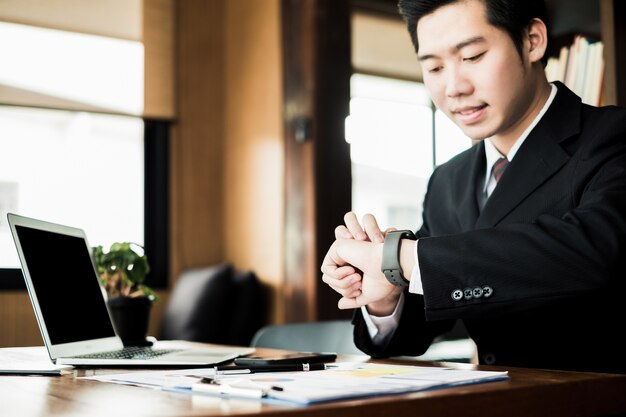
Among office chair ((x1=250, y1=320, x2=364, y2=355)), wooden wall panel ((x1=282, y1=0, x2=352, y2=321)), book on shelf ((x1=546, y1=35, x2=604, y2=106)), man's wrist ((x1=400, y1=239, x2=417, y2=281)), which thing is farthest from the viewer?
wooden wall panel ((x1=282, y1=0, x2=352, y2=321))

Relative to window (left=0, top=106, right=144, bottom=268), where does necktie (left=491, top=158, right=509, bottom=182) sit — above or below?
below

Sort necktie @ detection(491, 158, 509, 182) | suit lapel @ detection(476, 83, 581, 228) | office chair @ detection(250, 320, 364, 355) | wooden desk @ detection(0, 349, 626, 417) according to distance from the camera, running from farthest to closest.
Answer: office chair @ detection(250, 320, 364, 355)
necktie @ detection(491, 158, 509, 182)
suit lapel @ detection(476, 83, 581, 228)
wooden desk @ detection(0, 349, 626, 417)

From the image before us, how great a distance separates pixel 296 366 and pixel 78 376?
1.20ft

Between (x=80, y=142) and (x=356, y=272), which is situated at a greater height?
(x=80, y=142)

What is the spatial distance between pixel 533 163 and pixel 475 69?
0.22 meters

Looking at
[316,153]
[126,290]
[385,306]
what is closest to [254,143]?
[316,153]

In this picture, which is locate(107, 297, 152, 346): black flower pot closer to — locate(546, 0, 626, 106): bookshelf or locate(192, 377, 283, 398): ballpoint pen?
locate(192, 377, 283, 398): ballpoint pen

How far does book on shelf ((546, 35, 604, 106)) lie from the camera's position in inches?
90.7

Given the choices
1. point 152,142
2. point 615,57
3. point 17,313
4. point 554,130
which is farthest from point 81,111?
point 554,130

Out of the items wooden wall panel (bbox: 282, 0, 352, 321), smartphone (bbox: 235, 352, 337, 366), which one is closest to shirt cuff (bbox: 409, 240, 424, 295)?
smartphone (bbox: 235, 352, 337, 366)

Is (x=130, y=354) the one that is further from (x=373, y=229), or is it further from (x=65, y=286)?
(x=373, y=229)

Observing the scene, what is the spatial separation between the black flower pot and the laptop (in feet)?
0.28

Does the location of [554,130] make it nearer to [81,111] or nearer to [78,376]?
[78,376]

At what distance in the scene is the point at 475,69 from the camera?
4.81 ft
